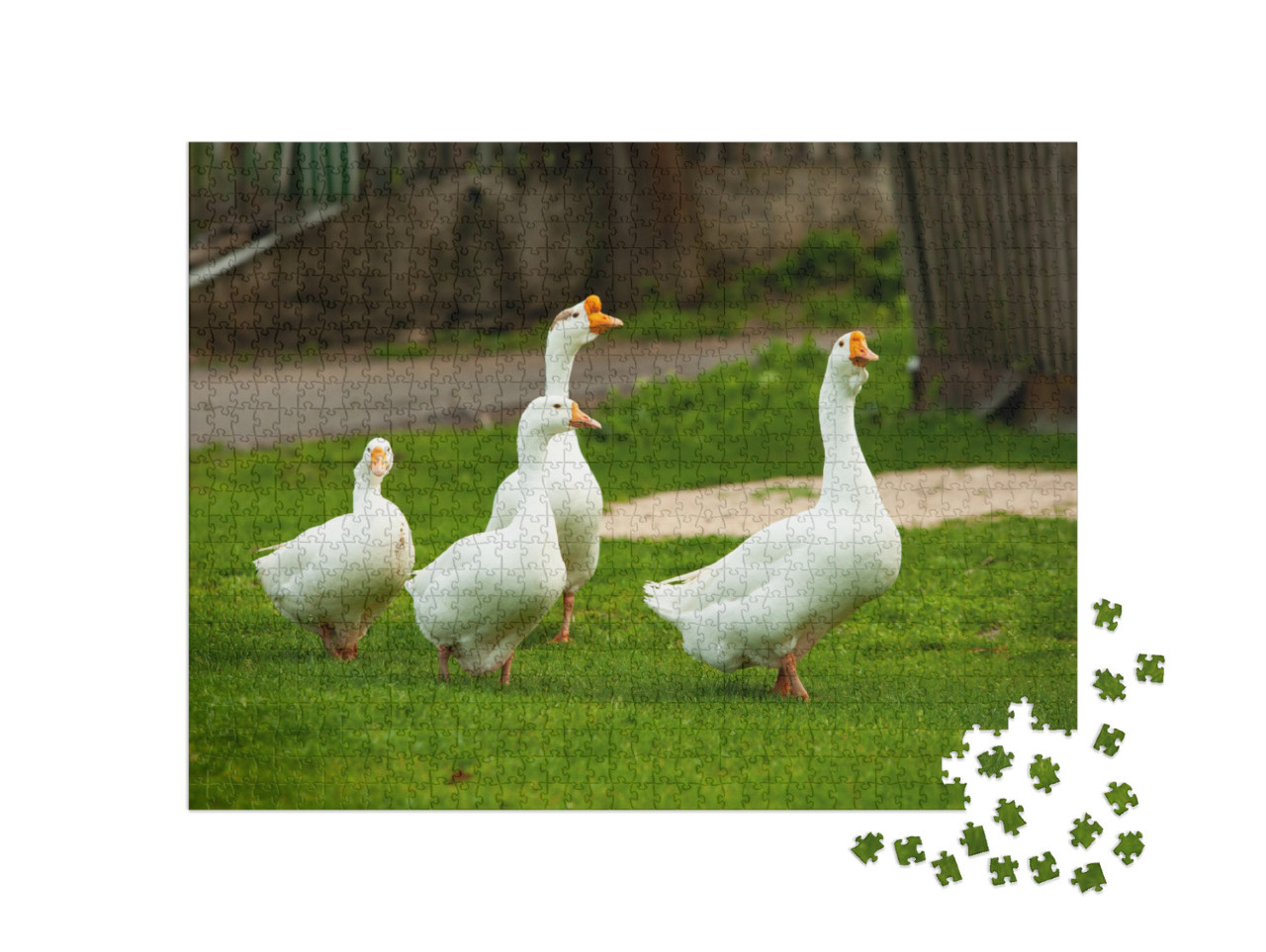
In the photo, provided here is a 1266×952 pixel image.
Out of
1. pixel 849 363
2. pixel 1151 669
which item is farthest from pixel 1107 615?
pixel 849 363

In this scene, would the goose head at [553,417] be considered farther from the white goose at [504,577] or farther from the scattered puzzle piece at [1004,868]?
the scattered puzzle piece at [1004,868]

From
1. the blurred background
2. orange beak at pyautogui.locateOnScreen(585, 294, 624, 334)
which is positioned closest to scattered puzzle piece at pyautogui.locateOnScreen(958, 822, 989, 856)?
the blurred background

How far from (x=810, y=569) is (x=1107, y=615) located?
130 centimetres

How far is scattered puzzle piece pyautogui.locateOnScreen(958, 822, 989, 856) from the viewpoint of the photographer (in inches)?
262

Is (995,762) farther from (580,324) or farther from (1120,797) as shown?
(580,324)

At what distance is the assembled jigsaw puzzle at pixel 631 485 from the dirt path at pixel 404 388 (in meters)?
0.02

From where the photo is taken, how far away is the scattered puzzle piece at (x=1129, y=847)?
6.69 m

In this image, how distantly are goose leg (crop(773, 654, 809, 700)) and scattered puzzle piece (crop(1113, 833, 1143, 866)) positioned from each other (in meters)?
1.40

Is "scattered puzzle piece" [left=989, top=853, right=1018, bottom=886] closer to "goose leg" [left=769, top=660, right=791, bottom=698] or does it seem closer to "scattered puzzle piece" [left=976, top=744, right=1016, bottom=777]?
"scattered puzzle piece" [left=976, top=744, right=1016, bottom=777]

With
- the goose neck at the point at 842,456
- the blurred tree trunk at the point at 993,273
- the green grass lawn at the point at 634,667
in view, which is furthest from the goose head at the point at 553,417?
the blurred tree trunk at the point at 993,273

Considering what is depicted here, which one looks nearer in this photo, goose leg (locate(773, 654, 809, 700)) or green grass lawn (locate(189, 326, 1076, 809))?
green grass lawn (locate(189, 326, 1076, 809))

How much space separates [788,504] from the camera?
7.81 meters

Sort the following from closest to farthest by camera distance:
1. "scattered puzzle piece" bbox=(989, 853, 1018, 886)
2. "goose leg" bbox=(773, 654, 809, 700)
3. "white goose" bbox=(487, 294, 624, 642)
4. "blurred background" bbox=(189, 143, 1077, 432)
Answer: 1. "scattered puzzle piece" bbox=(989, 853, 1018, 886)
2. "goose leg" bbox=(773, 654, 809, 700)
3. "blurred background" bbox=(189, 143, 1077, 432)
4. "white goose" bbox=(487, 294, 624, 642)

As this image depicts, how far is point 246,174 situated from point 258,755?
247 cm
